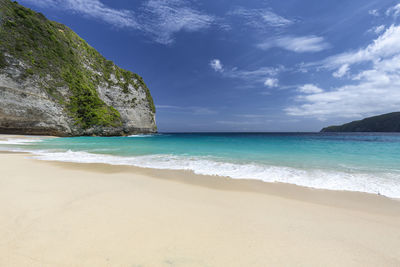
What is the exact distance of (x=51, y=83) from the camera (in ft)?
90.7

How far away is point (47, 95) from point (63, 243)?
3564 cm

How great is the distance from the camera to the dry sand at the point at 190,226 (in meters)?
1.77

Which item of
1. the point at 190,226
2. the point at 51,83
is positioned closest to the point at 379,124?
the point at 190,226

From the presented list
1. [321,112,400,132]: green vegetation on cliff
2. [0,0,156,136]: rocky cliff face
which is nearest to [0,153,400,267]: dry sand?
[0,0,156,136]: rocky cliff face

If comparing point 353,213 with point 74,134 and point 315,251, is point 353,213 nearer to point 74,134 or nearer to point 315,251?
point 315,251

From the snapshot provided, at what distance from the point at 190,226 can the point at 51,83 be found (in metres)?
38.3

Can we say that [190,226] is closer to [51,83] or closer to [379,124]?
[51,83]

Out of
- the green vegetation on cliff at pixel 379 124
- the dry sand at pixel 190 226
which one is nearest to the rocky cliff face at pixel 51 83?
the dry sand at pixel 190 226

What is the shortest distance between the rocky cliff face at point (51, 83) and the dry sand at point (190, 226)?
2977 centimetres

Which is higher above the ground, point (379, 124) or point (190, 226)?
point (379, 124)

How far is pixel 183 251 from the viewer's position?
1.84 meters

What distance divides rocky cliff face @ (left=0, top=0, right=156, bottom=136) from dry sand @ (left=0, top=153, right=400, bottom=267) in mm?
29773

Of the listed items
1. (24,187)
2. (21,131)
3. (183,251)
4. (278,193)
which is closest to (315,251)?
(183,251)

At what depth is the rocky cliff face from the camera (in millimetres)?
23375
